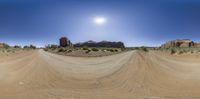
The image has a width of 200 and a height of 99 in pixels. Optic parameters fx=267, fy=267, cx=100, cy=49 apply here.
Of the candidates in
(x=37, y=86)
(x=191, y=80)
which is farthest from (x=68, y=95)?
(x=191, y=80)

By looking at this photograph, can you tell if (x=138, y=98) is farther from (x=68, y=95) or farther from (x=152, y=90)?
(x=68, y=95)

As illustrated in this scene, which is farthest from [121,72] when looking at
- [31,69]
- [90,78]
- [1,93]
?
[1,93]

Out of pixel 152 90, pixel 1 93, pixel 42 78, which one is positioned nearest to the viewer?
pixel 1 93

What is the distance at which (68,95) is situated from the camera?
8.94 m

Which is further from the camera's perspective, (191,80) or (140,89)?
(191,80)

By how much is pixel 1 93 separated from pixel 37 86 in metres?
1.47

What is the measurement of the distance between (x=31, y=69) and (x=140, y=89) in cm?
656

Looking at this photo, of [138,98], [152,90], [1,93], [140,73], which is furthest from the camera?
[140,73]

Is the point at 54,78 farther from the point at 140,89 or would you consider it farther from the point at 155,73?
the point at 155,73

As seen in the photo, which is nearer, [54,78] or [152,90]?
[152,90]

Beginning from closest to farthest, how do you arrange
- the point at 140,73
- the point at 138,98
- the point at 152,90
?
1. the point at 138,98
2. the point at 152,90
3. the point at 140,73

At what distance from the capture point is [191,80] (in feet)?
41.1

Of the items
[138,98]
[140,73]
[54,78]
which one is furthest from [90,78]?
[138,98]

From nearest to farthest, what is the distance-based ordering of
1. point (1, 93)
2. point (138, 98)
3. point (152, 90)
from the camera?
point (138, 98) < point (1, 93) < point (152, 90)
